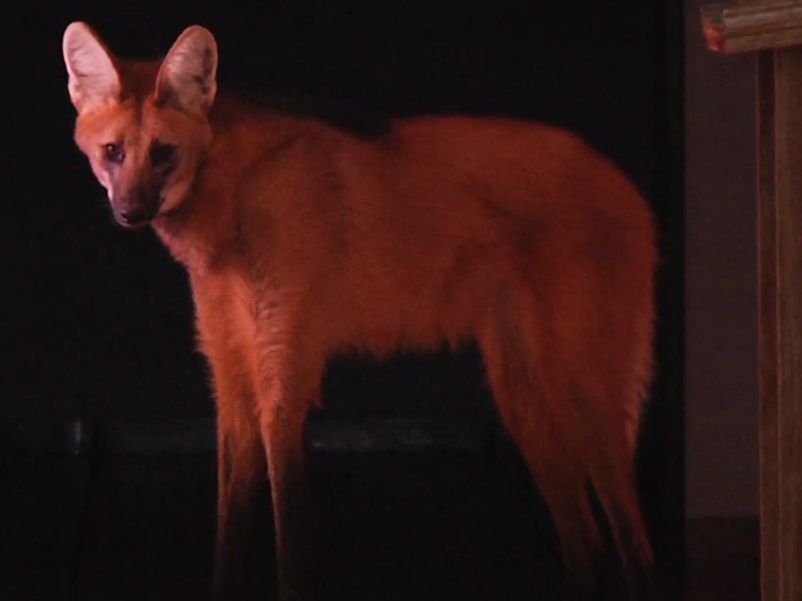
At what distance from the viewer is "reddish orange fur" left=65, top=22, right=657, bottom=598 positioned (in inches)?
73.4

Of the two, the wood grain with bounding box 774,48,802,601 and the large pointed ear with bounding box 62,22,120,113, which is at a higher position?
the large pointed ear with bounding box 62,22,120,113

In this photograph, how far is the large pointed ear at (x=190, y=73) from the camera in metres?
1.86

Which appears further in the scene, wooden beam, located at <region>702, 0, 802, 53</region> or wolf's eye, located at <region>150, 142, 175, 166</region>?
wolf's eye, located at <region>150, 142, 175, 166</region>

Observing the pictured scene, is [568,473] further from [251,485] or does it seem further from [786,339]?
[786,339]

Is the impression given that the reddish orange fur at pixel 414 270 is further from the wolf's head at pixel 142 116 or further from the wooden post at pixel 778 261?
the wooden post at pixel 778 261

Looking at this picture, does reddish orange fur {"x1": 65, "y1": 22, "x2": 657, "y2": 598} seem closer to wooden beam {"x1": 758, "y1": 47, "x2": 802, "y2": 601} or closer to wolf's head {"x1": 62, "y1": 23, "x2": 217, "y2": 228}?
wolf's head {"x1": 62, "y1": 23, "x2": 217, "y2": 228}

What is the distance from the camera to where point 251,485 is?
1.91m

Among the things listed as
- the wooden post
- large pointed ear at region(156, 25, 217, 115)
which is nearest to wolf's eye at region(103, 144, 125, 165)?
large pointed ear at region(156, 25, 217, 115)

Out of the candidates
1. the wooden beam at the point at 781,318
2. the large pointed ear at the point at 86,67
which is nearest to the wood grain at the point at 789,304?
the wooden beam at the point at 781,318

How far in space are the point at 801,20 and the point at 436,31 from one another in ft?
3.40

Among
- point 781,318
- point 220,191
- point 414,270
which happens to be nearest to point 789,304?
point 781,318

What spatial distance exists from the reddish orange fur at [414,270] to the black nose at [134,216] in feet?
0.11

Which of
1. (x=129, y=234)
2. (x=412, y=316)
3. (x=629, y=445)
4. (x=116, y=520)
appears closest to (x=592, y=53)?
(x=412, y=316)

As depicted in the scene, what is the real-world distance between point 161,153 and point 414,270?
1.54 feet
